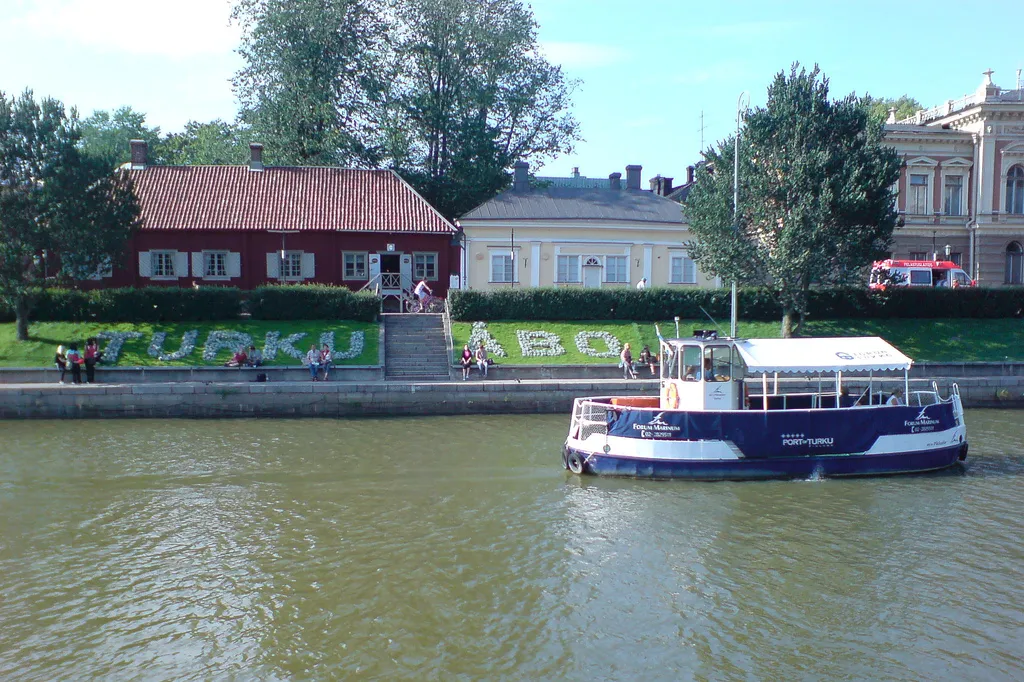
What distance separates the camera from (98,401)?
26578 millimetres

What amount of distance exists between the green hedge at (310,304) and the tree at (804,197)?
1468cm

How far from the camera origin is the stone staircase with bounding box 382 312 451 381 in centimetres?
3125

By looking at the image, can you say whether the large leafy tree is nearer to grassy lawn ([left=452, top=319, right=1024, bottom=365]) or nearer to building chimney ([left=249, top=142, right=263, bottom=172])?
building chimney ([left=249, top=142, right=263, bottom=172])

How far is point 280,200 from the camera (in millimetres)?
42906

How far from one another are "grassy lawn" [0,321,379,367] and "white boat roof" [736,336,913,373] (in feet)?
50.8

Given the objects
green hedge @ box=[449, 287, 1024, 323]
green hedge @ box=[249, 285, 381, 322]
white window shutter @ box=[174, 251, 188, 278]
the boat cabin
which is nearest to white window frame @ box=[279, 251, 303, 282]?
white window shutter @ box=[174, 251, 188, 278]

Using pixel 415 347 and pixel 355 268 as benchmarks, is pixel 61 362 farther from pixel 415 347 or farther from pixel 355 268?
pixel 355 268

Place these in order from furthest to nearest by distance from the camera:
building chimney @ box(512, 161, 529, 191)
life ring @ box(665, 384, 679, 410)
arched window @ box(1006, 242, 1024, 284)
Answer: arched window @ box(1006, 242, 1024, 284) → building chimney @ box(512, 161, 529, 191) → life ring @ box(665, 384, 679, 410)

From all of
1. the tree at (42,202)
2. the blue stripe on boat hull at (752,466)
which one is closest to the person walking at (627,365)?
the blue stripe on boat hull at (752,466)

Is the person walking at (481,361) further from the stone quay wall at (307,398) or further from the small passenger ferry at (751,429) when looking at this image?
the small passenger ferry at (751,429)

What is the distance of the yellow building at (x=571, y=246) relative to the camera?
138ft

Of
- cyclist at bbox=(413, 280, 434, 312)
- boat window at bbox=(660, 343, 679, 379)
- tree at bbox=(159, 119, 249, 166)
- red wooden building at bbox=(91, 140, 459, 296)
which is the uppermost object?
tree at bbox=(159, 119, 249, 166)

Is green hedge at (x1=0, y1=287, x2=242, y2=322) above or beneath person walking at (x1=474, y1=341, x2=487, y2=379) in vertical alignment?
above

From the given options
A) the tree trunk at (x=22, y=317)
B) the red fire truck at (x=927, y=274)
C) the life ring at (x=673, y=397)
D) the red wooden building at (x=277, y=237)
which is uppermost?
the red wooden building at (x=277, y=237)
